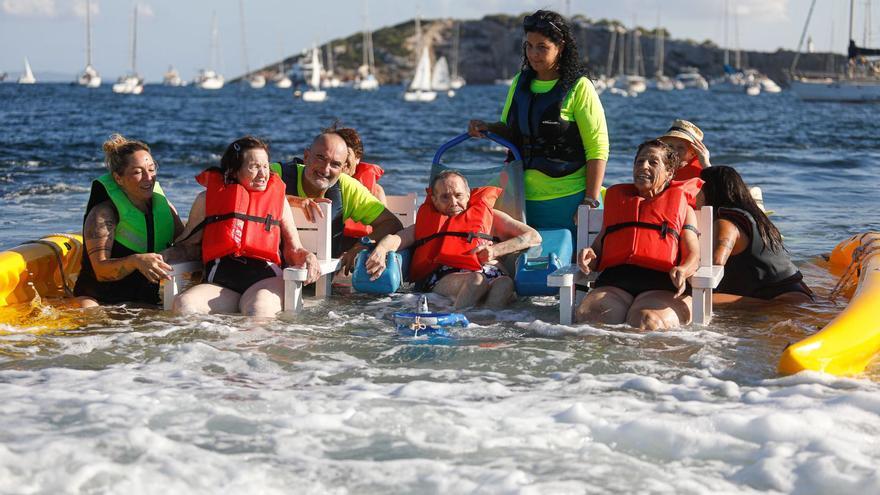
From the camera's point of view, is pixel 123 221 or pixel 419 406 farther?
pixel 123 221

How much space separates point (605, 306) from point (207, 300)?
2453mm

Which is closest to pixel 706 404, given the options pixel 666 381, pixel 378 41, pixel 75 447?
pixel 666 381

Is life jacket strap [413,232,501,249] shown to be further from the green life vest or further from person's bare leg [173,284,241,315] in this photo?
the green life vest

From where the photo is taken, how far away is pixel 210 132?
33500 mm

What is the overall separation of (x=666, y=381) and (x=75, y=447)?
9.19 feet

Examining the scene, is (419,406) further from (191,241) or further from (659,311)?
(191,241)

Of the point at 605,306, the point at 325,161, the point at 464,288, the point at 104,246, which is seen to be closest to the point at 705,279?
the point at 605,306

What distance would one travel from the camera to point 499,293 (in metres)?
6.94

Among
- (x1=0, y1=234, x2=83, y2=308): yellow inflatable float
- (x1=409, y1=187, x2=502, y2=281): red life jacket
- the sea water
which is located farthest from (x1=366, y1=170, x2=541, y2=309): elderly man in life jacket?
(x1=0, y1=234, x2=83, y2=308): yellow inflatable float

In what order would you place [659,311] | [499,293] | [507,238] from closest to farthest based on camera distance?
[659,311], [499,293], [507,238]

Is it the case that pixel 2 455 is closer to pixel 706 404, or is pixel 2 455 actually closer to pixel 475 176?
pixel 706 404

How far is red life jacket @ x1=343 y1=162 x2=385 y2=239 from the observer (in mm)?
7660

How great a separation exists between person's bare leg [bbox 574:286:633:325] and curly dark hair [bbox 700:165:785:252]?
99 centimetres

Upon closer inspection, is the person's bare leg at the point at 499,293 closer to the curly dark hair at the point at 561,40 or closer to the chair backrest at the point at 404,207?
the chair backrest at the point at 404,207
